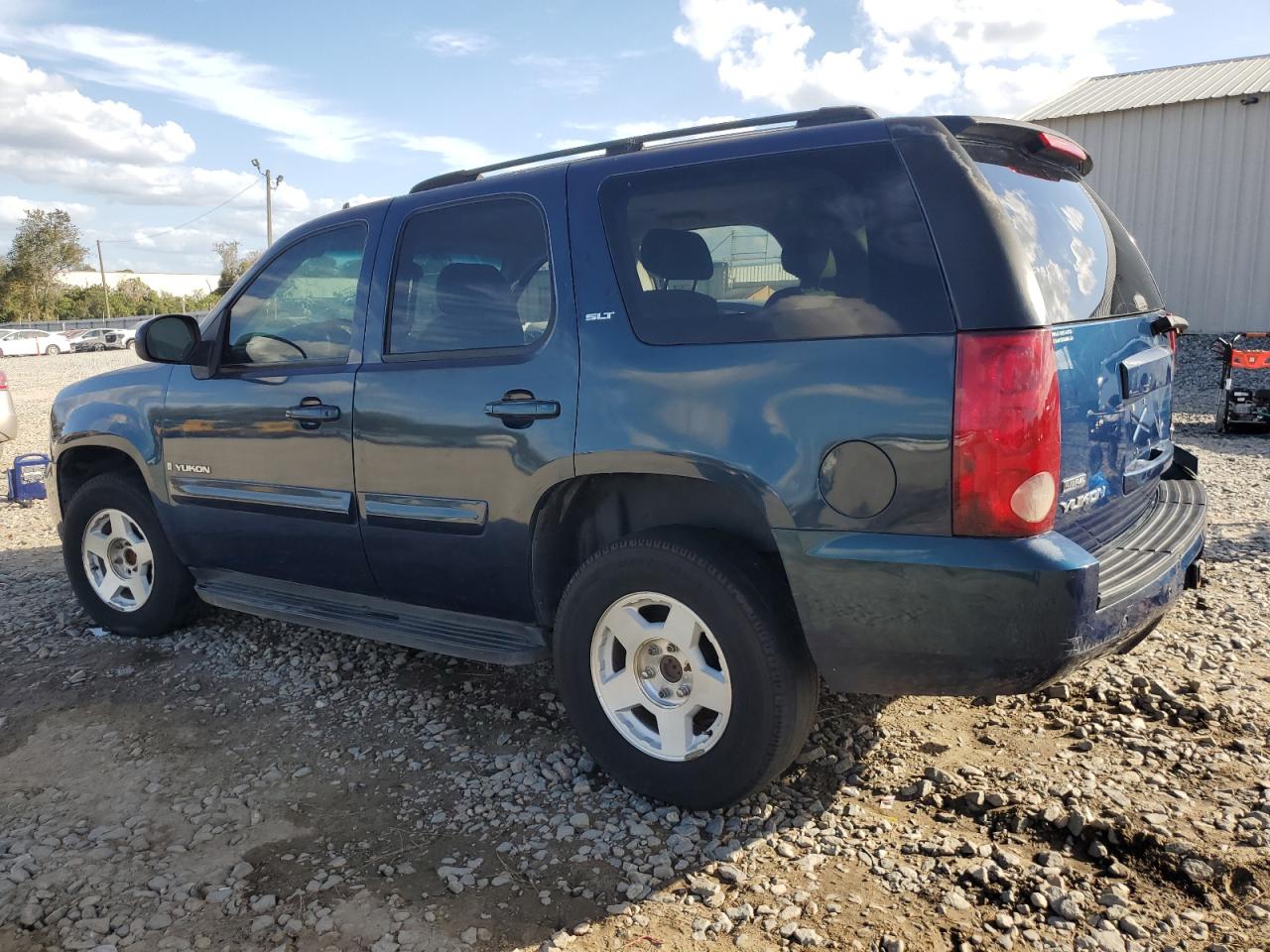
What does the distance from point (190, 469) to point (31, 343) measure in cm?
4326

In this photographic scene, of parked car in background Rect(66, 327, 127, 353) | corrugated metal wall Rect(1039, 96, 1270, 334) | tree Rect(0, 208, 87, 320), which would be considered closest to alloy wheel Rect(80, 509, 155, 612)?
corrugated metal wall Rect(1039, 96, 1270, 334)

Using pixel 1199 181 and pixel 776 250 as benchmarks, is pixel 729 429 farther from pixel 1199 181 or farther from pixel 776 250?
pixel 1199 181

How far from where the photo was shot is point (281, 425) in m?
3.81

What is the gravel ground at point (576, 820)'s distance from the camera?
2424 millimetres

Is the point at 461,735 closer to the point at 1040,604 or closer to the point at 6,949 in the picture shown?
the point at 6,949

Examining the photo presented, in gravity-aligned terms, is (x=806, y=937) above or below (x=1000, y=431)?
below

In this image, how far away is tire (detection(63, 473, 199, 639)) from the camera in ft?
14.8

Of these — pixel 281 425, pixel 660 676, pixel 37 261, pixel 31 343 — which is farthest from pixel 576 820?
pixel 37 261

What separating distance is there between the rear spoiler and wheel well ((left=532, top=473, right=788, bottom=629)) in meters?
1.19

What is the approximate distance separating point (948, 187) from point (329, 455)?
241 cm

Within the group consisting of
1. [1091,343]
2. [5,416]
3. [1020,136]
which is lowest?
[5,416]

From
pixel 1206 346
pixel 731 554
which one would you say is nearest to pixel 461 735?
pixel 731 554

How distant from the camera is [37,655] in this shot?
4496mm

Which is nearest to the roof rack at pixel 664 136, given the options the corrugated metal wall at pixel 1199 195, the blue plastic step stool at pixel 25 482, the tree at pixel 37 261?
the blue plastic step stool at pixel 25 482
